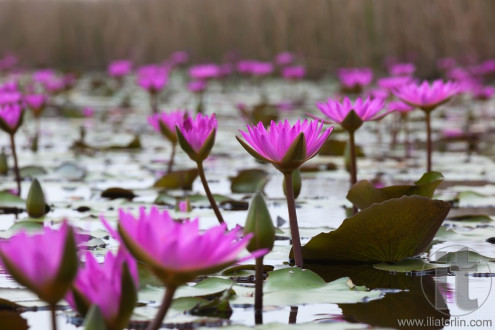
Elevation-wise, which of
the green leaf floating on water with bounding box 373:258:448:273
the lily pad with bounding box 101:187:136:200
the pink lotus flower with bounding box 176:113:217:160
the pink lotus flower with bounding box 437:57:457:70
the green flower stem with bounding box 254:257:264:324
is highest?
the pink lotus flower with bounding box 437:57:457:70

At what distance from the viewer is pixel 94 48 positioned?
36.8 feet

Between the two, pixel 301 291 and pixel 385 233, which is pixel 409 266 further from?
pixel 301 291

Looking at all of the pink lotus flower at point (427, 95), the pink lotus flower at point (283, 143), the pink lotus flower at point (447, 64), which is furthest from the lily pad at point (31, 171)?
the pink lotus flower at point (447, 64)

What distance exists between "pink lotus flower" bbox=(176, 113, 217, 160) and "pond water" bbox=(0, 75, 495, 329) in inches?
9.8

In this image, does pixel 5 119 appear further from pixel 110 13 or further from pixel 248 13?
pixel 110 13

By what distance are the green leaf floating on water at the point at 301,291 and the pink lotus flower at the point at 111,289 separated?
36 centimetres

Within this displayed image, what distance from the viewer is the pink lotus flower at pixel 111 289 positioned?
2.51ft

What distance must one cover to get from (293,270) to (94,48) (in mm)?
10422

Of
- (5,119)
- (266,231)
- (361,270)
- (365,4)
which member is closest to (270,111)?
(365,4)

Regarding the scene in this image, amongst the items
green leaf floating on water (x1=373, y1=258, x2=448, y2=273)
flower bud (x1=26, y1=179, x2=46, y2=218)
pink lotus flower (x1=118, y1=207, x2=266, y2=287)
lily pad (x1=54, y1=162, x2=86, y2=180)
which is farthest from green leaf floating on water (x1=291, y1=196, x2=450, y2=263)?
lily pad (x1=54, y1=162, x2=86, y2=180)

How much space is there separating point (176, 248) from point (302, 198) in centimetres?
161

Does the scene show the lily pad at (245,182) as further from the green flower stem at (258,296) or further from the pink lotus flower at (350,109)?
the green flower stem at (258,296)

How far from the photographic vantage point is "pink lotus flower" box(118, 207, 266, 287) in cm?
73

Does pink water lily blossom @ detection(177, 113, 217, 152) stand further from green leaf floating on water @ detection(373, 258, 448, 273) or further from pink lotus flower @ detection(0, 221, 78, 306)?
pink lotus flower @ detection(0, 221, 78, 306)
